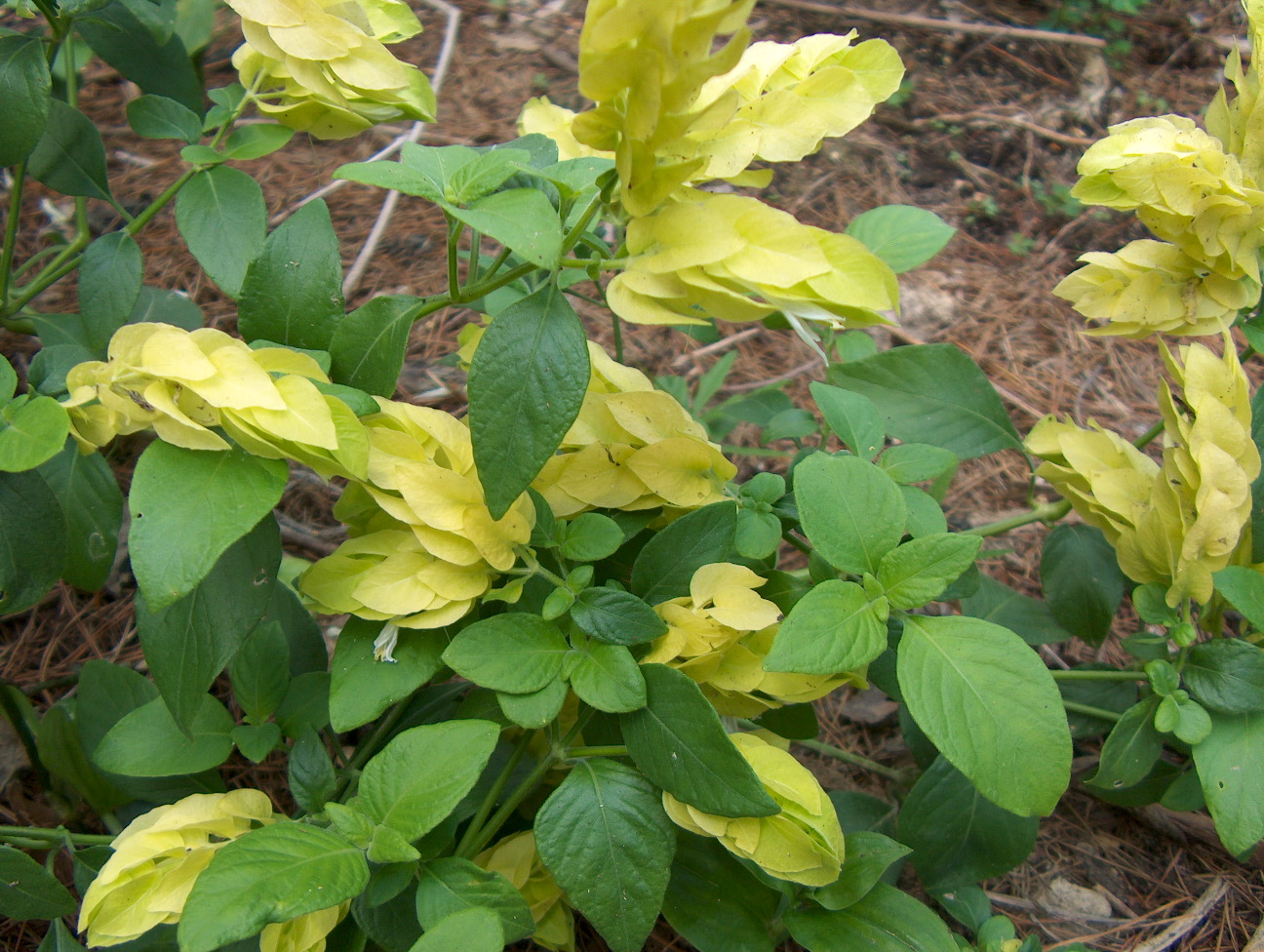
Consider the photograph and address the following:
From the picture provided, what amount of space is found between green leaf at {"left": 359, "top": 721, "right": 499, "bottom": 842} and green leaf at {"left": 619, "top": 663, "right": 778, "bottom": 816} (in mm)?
177

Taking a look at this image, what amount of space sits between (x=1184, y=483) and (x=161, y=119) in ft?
5.03

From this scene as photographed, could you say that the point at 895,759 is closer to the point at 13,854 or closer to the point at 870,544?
the point at 870,544

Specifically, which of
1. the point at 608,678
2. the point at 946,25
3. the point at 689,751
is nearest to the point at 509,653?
the point at 608,678

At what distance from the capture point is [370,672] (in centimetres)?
103

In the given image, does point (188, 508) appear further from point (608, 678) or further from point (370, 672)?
point (608, 678)

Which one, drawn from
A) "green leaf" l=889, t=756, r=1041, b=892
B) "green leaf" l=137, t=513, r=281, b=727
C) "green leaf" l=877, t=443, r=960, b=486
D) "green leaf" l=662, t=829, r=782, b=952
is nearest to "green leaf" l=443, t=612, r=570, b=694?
"green leaf" l=137, t=513, r=281, b=727

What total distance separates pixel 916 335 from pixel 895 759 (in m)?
1.11

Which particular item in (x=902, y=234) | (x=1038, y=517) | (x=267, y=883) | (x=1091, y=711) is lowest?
(x=1091, y=711)

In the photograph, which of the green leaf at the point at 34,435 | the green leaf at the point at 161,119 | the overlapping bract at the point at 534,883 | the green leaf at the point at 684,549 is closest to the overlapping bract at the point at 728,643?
the green leaf at the point at 684,549

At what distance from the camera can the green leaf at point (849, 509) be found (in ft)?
3.39

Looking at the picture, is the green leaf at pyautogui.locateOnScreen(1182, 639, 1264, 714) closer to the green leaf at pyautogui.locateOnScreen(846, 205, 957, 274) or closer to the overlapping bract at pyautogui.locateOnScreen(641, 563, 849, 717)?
the overlapping bract at pyautogui.locateOnScreen(641, 563, 849, 717)

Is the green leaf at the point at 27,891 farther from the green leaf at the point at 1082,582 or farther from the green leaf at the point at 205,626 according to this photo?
the green leaf at the point at 1082,582

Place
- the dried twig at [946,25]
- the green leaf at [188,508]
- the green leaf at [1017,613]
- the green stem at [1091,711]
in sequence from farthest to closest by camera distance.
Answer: the dried twig at [946,25]
the green leaf at [1017,613]
the green stem at [1091,711]
the green leaf at [188,508]

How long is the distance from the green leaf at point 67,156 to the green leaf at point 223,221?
27cm
